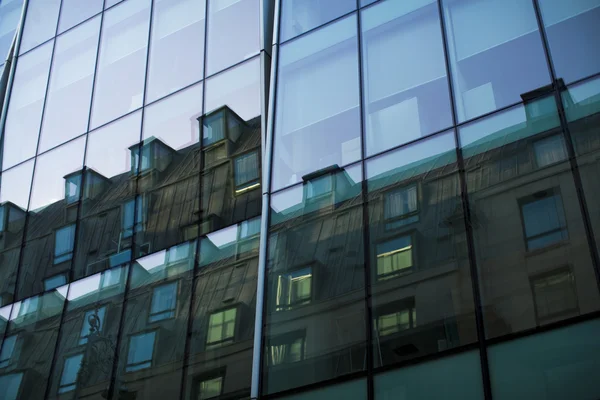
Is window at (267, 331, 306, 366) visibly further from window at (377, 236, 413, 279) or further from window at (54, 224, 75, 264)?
window at (54, 224, 75, 264)

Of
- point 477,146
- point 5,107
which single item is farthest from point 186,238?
point 5,107

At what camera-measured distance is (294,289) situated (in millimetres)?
15562

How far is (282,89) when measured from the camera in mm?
18625

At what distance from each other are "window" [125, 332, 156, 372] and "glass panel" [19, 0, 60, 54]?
12.6m

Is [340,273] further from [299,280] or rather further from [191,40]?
[191,40]

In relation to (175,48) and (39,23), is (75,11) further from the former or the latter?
(175,48)

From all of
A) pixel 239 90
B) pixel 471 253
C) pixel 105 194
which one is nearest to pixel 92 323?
pixel 105 194

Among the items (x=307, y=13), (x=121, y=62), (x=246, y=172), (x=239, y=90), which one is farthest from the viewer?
(x=121, y=62)

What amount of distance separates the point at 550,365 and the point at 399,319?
2.84 m

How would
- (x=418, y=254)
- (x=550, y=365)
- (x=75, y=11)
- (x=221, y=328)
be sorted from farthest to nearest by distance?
(x=75, y=11)
(x=221, y=328)
(x=418, y=254)
(x=550, y=365)

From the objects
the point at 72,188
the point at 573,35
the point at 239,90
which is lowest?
the point at 573,35

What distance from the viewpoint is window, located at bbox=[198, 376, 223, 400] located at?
15.9m

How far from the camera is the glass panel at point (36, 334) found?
19.3m

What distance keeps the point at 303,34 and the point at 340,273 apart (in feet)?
22.9
